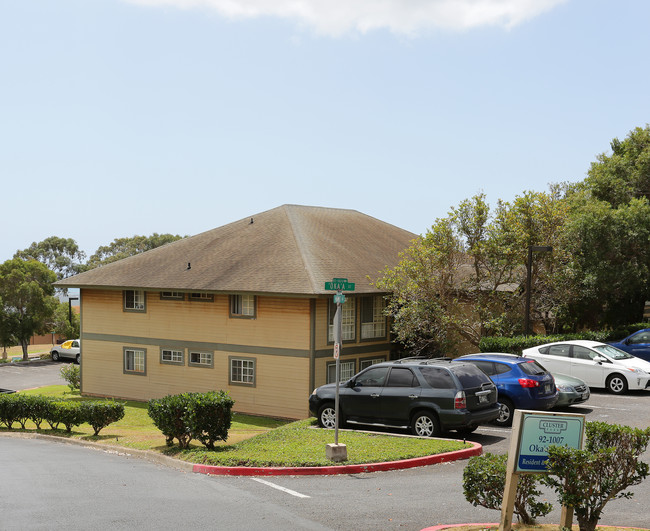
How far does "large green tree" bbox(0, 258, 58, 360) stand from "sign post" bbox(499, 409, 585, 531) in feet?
179

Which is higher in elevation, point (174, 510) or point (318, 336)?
point (318, 336)

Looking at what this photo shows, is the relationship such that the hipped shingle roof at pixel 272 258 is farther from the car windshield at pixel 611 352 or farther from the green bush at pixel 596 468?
the green bush at pixel 596 468

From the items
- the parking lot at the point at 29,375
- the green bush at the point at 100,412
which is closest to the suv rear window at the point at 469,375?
the green bush at the point at 100,412

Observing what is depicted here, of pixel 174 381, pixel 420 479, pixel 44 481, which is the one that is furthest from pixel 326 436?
pixel 174 381

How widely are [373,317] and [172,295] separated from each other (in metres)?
8.25

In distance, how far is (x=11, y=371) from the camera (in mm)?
50969

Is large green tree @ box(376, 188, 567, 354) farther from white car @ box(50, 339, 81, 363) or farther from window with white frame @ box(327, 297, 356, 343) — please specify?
white car @ box(50, 339, 81, 363)

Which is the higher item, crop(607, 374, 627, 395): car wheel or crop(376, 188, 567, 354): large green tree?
crop(376, 188, 567, 354): large green tree

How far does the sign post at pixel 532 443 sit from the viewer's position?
8.23 m

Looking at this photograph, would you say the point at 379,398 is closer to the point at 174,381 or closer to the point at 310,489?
the point at 310,489

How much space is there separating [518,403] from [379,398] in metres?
3.67

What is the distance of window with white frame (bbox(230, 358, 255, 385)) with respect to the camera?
92.3 ft

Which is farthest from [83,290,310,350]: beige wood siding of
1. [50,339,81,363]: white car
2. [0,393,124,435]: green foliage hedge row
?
[50,339,81,363]: white car

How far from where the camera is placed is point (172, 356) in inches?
1203
